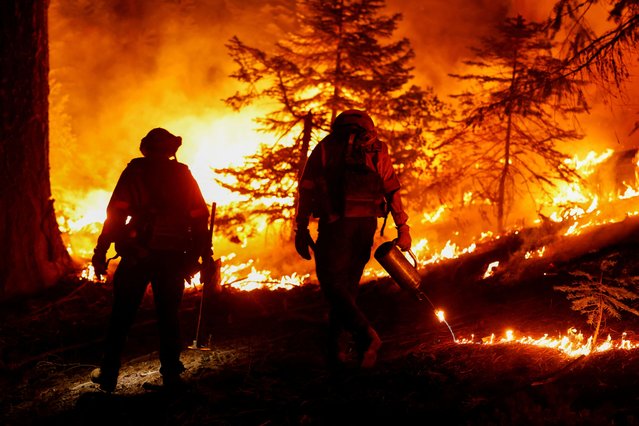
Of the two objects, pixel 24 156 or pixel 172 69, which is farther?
pixel 172 69

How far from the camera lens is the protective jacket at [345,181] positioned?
14.0 feet

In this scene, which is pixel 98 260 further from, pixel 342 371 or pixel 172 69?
pixel 172 69

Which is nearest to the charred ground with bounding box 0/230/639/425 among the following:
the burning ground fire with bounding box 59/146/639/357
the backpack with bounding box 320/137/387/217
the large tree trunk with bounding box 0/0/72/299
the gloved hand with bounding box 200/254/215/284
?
the burning ground fire with bounding box 59/146/639/357

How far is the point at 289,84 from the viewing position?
46.3 feet

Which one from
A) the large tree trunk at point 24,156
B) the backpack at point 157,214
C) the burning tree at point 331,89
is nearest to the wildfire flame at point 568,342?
the backpack at point 157,214

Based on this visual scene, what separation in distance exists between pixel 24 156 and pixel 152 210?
15.4 feet

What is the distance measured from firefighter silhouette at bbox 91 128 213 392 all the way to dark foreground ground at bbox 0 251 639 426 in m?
0.41

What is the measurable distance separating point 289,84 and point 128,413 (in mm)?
11640

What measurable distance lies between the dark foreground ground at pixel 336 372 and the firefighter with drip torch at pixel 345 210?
0.42m

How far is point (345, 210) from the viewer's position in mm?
4238

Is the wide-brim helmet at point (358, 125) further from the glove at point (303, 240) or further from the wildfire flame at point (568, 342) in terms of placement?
the wildfire flame at point (568, 342)

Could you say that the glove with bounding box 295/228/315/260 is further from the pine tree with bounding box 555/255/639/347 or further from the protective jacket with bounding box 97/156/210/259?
the pine tree with bounding box 555/255/639/347

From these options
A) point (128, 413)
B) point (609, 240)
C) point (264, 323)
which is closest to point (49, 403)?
point (128, 413)

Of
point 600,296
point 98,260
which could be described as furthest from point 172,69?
point 600,296
